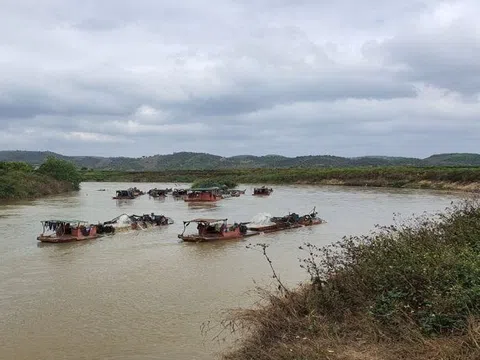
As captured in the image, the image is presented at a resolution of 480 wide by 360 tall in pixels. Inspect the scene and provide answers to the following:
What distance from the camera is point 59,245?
81.6 ft

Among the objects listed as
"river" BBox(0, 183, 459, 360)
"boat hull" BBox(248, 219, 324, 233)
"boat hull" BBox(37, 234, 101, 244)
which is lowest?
"river" BBox(0, 183, 459, 360)

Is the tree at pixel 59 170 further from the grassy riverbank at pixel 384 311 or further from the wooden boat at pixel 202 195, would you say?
the grassy riverbank at pixel 384 311

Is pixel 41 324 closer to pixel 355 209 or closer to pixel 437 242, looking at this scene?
pixel 437 242

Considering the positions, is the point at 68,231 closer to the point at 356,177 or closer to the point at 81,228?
the point at 81,228

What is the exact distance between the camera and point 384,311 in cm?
781

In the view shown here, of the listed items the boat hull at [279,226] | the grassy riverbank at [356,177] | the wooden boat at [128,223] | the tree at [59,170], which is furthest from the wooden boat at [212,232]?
the tree at [59,170]

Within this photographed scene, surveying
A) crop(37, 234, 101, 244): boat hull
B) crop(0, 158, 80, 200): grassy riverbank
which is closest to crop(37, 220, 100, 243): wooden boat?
crop(37, 234, 101, 244): boat hull

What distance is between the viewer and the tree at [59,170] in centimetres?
6800

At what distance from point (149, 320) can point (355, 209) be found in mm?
31939

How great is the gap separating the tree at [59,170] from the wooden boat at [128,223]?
130 feet

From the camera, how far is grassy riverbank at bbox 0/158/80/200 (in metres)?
53.7

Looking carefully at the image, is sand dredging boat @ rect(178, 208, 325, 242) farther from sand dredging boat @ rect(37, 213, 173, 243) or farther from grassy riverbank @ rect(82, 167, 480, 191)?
grassy riverbank @ rect(82, 167, 480, 191)

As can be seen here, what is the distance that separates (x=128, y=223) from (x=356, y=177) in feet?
184

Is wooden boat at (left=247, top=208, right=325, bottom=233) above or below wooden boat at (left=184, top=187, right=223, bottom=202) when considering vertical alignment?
below
